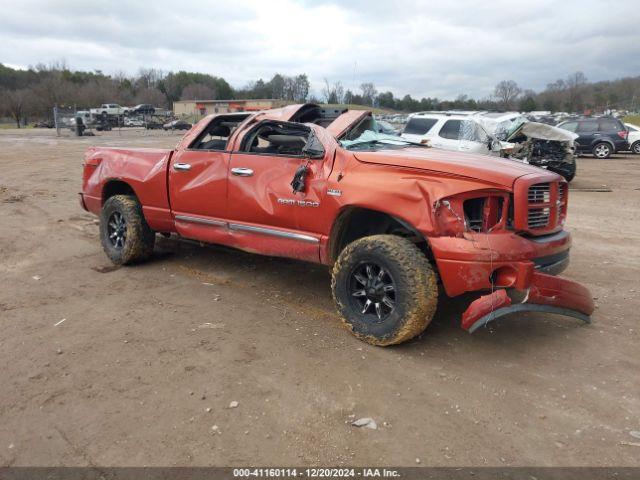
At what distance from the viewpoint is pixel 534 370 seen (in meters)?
3.46

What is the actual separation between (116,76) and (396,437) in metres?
137

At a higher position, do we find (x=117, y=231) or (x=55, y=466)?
(x=117, y=231)

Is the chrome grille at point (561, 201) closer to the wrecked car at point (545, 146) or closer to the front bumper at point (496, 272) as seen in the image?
the front bumper at point (496, 272)

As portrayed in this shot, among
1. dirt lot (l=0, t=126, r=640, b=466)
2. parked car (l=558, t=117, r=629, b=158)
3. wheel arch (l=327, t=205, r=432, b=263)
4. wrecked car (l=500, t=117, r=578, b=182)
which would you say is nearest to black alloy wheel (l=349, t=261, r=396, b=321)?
dirt lot (l=0, t=126, r=640, b=466)

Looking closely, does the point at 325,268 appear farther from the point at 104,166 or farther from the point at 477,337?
the point at 104,166

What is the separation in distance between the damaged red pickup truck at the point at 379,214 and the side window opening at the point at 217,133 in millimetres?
24

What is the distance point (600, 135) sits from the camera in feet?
68.0

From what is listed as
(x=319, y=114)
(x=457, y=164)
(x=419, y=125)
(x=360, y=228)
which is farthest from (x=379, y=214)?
(x=419, y=125)

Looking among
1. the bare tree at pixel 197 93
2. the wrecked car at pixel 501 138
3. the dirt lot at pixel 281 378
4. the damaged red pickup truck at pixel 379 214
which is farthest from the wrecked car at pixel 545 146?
the bare tree at pixel 197 93

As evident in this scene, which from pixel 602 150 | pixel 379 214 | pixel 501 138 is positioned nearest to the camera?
pixel 379 214

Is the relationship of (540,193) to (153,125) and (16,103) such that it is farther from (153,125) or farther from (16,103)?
(16,103)

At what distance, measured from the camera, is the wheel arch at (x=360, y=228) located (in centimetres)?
402

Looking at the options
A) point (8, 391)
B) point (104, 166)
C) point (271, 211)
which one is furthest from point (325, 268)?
point (8, 391)

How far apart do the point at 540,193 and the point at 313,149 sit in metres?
1.78
